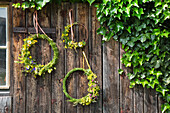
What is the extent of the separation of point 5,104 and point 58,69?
800 millimetres

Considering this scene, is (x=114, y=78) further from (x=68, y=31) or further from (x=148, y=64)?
(x=68, y=31)

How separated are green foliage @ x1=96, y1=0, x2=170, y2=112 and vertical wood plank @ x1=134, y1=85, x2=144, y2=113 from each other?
0.29ft

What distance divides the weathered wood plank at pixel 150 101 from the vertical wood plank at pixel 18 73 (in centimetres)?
162

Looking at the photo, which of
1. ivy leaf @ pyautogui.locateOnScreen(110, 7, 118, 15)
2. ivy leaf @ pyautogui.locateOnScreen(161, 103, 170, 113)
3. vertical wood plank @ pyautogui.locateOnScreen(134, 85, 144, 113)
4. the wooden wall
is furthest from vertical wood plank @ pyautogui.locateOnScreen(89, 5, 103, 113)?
ivy leaf @ pyautogui.locateOnScreen(161, 103, 170, 113)

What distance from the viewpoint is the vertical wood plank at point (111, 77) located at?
2412 mm

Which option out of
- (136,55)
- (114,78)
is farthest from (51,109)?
(136,55)

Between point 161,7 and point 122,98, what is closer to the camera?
point 161,7

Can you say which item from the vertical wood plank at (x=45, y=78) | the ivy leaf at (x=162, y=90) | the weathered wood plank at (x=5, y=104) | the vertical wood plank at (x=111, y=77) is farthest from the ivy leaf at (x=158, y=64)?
the weathered wood plank at (x=5, y=104)

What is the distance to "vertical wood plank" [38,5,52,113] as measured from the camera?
7.69 ft

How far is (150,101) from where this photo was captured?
2428 mm

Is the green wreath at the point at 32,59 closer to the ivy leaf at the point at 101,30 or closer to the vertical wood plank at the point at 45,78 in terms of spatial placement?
the vertical wood plank at the point at 45,78

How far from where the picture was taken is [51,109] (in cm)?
235

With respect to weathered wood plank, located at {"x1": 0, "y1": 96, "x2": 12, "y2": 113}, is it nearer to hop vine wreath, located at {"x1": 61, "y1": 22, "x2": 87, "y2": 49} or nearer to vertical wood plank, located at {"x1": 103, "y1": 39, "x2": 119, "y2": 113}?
hop vine wreath, located at {"x1": 61, "y1": 22, "x2": 87, "y2": 49}

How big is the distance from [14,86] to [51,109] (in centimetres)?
56
